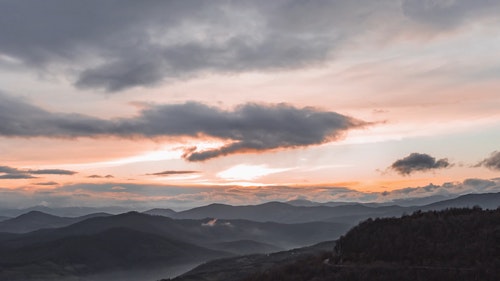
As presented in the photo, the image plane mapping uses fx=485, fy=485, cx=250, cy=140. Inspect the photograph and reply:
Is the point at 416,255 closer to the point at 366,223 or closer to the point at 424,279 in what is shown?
the point at 424,279

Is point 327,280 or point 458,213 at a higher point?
point 458,213

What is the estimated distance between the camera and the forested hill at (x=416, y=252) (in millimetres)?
60750

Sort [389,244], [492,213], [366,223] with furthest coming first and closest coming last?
[366,223] → [492,213] → [389,244]

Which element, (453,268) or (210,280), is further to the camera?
(210,280)

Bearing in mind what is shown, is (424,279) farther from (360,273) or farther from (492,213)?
(492,213)

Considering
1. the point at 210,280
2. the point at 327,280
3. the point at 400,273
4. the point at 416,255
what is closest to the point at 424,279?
the point at 400,273

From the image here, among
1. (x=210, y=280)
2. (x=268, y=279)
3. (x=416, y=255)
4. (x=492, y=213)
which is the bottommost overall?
(x=210, y=280)

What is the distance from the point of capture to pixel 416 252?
67.7 m

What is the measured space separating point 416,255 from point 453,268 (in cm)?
675

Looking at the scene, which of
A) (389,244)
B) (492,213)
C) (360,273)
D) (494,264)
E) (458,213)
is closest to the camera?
(494,264)

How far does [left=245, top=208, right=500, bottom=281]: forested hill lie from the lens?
60750 millimetres

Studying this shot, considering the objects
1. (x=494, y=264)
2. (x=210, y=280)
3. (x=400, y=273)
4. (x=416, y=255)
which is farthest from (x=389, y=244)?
(x=210, y=280)

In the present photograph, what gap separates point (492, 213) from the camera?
77.4m

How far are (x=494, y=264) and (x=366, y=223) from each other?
30.4 metres
